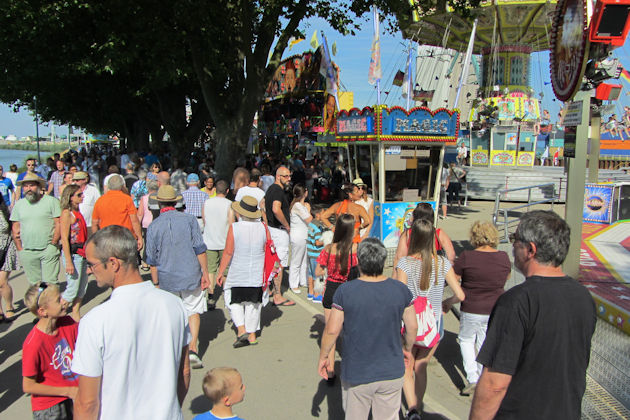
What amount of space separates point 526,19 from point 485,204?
11653mm

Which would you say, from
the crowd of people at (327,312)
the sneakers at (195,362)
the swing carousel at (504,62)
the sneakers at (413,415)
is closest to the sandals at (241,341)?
the crowd of people at (327,312)

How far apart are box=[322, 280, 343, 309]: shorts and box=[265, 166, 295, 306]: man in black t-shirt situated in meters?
2.39

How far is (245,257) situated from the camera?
5129 millimetres

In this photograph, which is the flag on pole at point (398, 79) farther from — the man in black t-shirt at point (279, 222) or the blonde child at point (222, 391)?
the blonde child at point (222, 391)

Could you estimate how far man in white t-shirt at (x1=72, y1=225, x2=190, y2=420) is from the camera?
7.11 ft

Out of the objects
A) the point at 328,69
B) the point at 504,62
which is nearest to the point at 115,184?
the point at 328,69

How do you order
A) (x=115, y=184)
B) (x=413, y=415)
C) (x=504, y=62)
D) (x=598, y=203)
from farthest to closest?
(x=504, y=62) → (x=598, y=203) → (x=115, y=184) → (x=413, y=415)

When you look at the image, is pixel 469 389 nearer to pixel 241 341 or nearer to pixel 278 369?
pixel 278 369

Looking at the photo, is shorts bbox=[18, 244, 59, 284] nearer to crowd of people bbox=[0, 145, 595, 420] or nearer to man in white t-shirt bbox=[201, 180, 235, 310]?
crowd of people bbox=[0, 145, 595, 420]

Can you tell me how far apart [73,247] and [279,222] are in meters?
2.88

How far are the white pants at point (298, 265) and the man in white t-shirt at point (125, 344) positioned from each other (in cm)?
468

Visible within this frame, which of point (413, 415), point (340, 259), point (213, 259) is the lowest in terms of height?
point (413, 415)

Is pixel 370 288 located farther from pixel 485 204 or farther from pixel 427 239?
pixel 485 204

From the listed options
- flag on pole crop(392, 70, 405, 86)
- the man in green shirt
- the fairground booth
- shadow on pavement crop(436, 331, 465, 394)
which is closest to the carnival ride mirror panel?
the fairground booth
